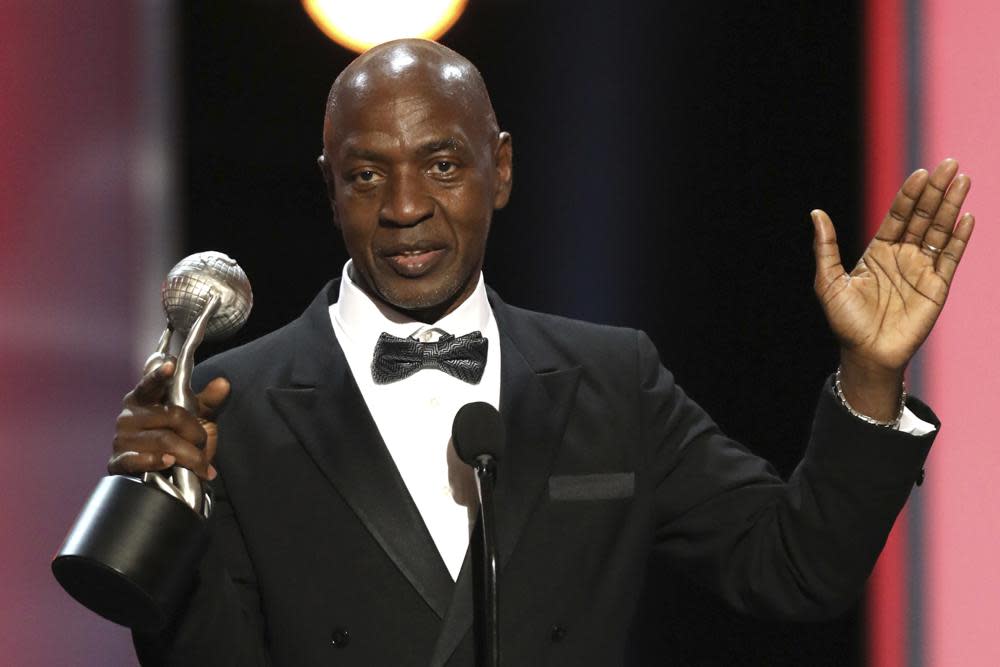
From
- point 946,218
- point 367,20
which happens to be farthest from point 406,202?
point 367,20

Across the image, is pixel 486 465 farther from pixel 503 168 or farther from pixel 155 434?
pixel 503 168

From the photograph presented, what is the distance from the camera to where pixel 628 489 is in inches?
75.1

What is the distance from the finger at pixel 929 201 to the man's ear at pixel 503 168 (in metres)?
0.56

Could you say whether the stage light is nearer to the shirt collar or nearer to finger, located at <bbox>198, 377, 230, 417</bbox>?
the shirt collar

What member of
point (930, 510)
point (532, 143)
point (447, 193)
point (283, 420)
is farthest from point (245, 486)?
point (532, 143)

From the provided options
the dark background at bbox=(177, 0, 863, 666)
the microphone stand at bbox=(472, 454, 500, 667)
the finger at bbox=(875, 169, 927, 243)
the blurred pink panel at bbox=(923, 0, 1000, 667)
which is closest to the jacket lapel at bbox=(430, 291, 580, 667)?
the microphone stand at bbox=(472, 454, 500, 667)

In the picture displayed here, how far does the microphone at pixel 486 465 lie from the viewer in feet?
4.80

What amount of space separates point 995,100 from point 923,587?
81 cm

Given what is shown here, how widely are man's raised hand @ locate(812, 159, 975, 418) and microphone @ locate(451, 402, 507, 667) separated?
0.44 metres

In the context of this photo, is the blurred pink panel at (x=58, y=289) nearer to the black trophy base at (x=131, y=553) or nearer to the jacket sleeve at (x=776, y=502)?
the black trophy base at (x=131, y=553)

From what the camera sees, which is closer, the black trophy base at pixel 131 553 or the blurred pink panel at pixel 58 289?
the black trophy base at pixel 131 553

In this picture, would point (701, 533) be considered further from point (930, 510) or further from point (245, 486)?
point (930, 510)

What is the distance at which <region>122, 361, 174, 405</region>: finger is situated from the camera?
1.48 meters

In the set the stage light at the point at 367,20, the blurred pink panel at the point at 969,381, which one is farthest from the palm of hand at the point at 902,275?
the stage light at the point at 367,20
